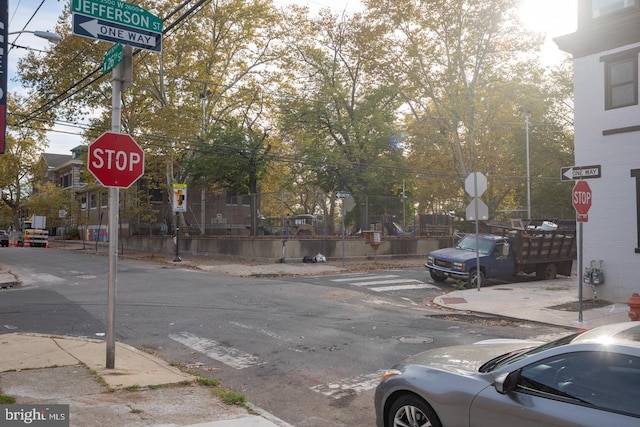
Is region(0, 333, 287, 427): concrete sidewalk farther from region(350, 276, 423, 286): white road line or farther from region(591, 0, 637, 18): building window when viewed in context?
region(591, 0, 637, 18): building window

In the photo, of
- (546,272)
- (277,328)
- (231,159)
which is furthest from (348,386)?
(231,159)

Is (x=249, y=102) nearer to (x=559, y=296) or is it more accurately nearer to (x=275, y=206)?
(x=275, y=206)

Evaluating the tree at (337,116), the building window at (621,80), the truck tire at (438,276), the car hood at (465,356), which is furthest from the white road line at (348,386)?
the tree at (337,116)

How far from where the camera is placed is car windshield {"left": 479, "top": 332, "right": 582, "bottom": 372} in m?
3.91

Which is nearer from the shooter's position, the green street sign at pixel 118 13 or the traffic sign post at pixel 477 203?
the green street sign at pixel 118 13

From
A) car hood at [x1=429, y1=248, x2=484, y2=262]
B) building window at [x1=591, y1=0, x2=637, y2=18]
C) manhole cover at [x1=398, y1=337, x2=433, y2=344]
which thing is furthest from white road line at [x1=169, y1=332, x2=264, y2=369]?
building window at [x1=591, y1=0, x2=637, y2=18]

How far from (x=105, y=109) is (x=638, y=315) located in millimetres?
33296

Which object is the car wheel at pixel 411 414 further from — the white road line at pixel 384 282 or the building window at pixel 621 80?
the white road line at pixel 384 282

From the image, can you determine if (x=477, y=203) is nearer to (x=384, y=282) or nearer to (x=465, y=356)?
(x=384, y=282)

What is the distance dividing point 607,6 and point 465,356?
13.5 metres

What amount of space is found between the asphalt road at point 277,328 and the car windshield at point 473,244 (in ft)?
7.34

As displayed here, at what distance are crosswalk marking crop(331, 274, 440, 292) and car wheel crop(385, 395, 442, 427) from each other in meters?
11.9

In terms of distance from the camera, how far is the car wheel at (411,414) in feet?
13.4

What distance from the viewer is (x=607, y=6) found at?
559 inches
